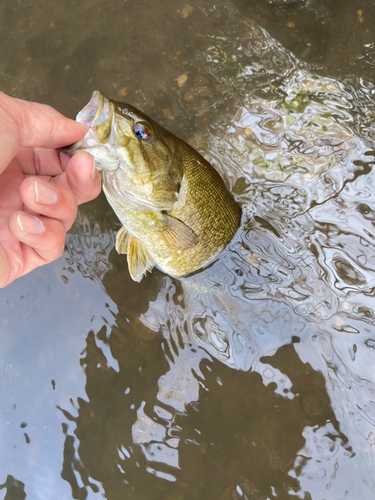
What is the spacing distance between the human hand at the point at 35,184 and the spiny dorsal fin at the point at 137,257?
0.71 metres

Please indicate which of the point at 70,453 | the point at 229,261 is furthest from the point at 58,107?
the point at 70,453

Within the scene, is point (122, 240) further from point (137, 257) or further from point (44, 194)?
point (44, 194)

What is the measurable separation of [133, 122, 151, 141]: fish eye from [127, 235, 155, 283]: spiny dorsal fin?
0.86 m

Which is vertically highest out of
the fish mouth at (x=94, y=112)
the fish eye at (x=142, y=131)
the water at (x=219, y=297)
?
the fish mouth at (x=94, y=112)

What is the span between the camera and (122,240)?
3.03m

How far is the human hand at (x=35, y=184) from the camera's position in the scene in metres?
1.89

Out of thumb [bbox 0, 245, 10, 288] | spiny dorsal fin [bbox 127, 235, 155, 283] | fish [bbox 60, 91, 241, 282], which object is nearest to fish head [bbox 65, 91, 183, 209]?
fish [bbox 60, 91, 241, 282]

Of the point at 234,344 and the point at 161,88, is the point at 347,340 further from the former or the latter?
the point at 161,88

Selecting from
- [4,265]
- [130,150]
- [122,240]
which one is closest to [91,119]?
[130,150]

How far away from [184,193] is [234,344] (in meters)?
1.20

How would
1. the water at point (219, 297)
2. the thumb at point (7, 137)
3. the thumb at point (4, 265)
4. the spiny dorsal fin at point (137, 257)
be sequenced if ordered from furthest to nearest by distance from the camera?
the spiny dorsal fin at point (137, 257)
the water at point (219, 297)
the thumb at point (4, 265)
the thumb at point (7, 137)

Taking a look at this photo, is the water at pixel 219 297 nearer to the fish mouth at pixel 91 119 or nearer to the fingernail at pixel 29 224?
the fish mouth at pixel 91 119

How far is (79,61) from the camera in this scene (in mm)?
3699

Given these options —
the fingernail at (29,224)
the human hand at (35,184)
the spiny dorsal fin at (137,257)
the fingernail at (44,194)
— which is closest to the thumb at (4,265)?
the human hand at (35,184)
